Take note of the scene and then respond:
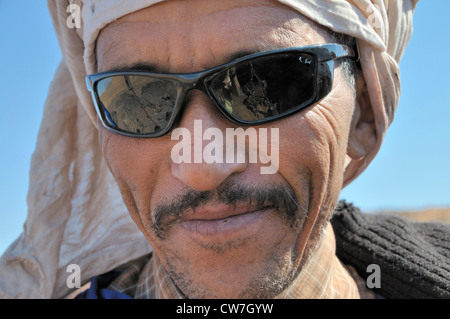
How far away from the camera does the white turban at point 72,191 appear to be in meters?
2.35

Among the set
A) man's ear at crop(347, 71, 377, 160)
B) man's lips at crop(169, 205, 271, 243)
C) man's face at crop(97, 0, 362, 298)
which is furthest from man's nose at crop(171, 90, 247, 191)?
man's ear at crop(347, 71, 377, 160)

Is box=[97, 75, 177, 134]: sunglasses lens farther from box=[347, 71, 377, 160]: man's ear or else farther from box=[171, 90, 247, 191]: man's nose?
box=[347, 71, 377, 160]: man's ear

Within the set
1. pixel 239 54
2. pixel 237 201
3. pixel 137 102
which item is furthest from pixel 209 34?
pixel 237 201

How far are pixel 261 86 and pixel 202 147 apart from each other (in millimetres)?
322

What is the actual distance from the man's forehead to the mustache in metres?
0.49

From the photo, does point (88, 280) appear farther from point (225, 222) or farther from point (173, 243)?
point (225, 222)

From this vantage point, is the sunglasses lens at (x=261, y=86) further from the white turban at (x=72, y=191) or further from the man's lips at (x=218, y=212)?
the white turban at (x=72, y=191)

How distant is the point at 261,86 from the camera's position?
165 centimetres

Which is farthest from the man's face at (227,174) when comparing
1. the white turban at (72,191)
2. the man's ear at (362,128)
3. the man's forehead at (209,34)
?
the white turban at (72,191)

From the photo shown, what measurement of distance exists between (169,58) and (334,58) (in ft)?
2.20

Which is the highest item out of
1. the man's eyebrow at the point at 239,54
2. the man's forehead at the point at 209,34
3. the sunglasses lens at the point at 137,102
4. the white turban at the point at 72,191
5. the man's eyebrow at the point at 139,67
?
the man's forehead at the point at 209,34

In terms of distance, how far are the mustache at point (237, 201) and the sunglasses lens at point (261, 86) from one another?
0.91 ft

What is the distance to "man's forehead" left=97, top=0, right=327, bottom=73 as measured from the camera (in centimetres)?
168
